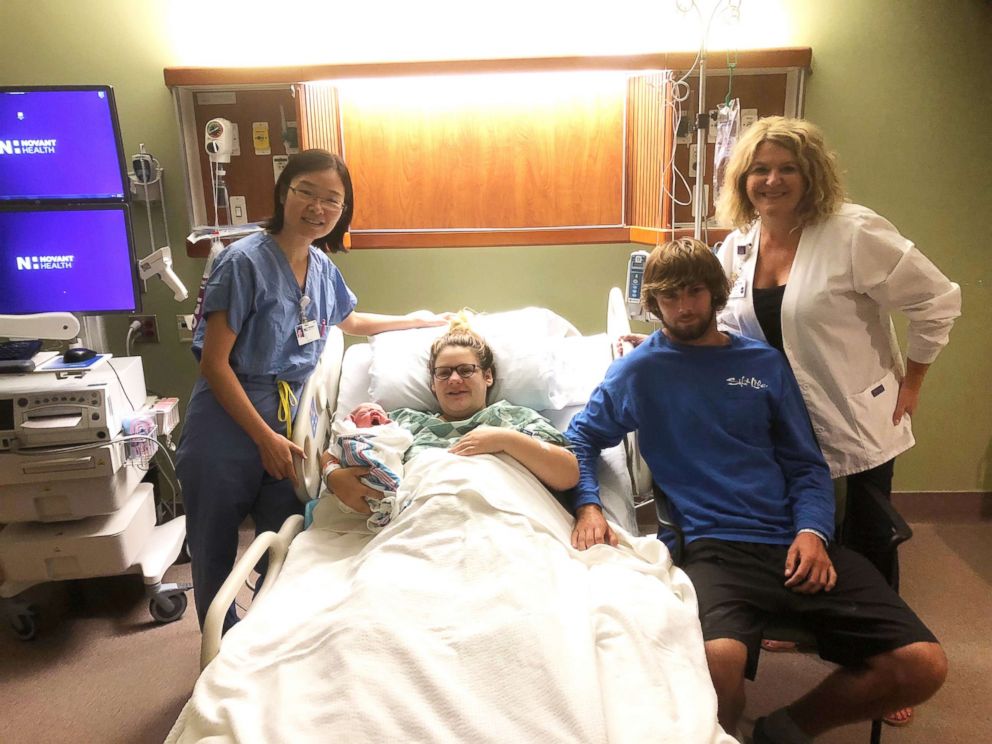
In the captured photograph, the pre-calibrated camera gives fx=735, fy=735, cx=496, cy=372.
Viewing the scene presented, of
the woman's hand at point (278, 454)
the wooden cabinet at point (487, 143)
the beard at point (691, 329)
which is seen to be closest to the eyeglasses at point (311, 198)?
the woman's hand at point (278, 454)

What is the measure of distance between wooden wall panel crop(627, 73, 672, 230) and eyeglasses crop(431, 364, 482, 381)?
1080mm

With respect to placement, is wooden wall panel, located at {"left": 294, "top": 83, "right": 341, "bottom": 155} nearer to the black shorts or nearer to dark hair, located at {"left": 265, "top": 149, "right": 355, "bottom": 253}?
dark hair, located at {"left": 265, "top": 149, "right": 355, "bottom": 253}

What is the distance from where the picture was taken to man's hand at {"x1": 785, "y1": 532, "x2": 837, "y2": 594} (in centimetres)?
155

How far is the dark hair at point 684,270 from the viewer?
1703 mm

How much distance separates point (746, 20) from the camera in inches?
102

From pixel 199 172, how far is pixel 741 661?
2.45m

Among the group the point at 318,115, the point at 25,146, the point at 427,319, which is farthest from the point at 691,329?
the point at 25,146

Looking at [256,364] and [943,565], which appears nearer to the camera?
[256,364]

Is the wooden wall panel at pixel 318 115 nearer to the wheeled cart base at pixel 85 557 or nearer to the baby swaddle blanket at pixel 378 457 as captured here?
the baby swaddle blanket at pixel 378 457

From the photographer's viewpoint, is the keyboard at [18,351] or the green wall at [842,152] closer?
the keyboard at [18,351]

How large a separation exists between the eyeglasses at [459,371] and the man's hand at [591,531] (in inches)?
18.3

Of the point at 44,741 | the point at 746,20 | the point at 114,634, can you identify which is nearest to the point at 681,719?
the point at 44,741

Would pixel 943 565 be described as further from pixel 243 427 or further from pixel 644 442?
pixel 243 427

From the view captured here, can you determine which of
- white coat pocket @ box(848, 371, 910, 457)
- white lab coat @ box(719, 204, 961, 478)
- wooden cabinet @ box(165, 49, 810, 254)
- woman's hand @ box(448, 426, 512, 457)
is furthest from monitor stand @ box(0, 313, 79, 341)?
white coat pocket @ box(848, 371, 910, 457)
